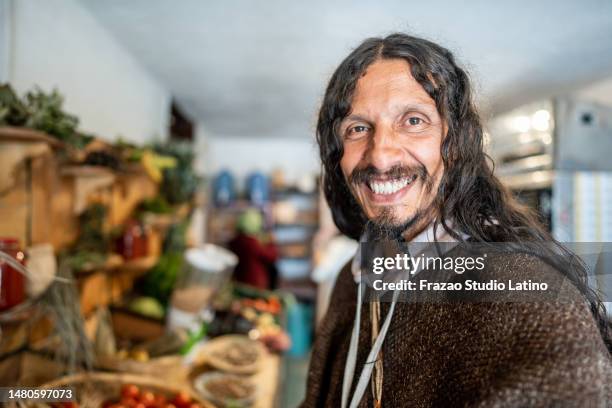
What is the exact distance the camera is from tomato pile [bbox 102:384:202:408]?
1.32 m

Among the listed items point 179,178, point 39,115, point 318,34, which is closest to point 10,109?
point 39,115

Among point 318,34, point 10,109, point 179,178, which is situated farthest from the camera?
point 179,178

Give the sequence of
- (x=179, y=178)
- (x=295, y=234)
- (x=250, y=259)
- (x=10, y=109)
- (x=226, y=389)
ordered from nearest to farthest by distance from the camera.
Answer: (x=10, y=109) < (x=226, y=389) < (x=179, y=178) < (x=250, y=259) < (x=295, y=234)

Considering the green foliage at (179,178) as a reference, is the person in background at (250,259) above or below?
below

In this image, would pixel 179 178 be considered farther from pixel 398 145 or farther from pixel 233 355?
pixel 398 145

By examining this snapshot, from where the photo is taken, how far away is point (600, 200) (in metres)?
0.65

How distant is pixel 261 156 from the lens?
616cm

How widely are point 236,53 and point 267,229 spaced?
3538 millimetres

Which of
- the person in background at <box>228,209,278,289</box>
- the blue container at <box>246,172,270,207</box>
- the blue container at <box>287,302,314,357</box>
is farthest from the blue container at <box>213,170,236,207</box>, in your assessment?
the blue container at <box>287,302,314,357</box>

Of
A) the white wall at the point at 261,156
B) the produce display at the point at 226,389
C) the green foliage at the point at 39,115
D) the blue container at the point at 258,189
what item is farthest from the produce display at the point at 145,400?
the white wall at the point at 261,156

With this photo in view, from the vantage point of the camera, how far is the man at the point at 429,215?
49 cm

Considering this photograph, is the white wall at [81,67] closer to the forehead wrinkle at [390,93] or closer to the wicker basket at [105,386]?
the wicker basket at [105,386]

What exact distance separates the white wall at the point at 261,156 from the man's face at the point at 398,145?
5.35 metres

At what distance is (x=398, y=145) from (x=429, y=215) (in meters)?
0.13
